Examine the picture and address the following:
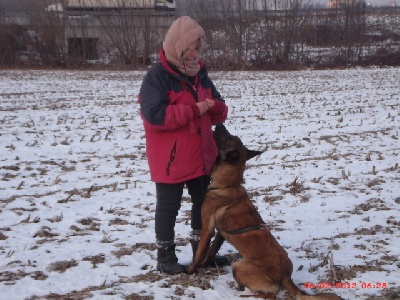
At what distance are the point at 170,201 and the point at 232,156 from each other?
696mm

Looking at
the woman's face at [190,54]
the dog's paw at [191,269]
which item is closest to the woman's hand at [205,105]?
the woman's face at [190,54]

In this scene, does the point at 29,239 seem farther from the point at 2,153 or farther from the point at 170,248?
the point at 2,153

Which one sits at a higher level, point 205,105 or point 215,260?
point 205,105

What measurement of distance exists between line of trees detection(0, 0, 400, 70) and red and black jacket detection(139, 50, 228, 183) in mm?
30229

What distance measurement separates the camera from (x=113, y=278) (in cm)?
423

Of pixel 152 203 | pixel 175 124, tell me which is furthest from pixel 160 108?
pixel 152 203

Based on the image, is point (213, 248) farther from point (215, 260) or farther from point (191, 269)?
point (191, 269)

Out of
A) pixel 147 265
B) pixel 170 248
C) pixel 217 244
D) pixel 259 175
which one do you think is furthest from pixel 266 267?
pixel 259 175

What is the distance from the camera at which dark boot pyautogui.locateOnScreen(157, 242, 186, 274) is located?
4.33 m

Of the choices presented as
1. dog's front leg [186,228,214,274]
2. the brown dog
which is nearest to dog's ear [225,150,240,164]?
the brown dog

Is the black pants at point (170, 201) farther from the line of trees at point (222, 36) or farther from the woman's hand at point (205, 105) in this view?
the line of trees at point (222, 36)

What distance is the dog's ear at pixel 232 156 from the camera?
407 cm

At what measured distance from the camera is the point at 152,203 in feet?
21.0

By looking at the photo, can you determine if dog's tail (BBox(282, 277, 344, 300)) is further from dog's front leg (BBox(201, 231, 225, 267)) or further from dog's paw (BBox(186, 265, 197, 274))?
dog's paw (BBox(186, 265, 197, 274))
